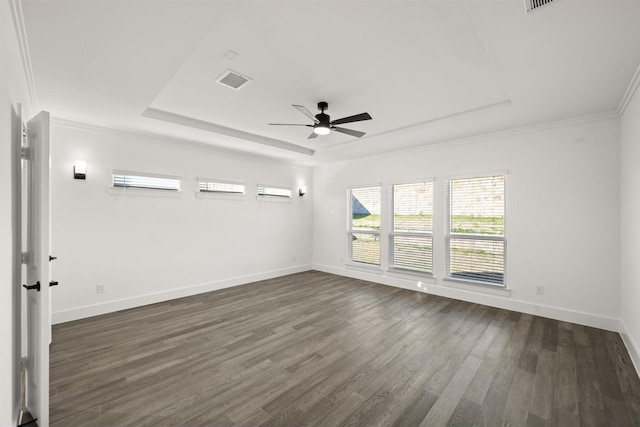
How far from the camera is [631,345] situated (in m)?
2.96

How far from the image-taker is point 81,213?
3977 mm

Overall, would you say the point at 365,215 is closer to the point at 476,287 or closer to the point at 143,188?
the point at 476,287

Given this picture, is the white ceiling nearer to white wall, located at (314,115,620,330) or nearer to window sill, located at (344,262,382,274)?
white wall, located at (314,115,620,330)

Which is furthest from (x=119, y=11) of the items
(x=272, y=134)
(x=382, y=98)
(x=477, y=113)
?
(x=477, y=113)

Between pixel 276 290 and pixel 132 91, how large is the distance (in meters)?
3.80

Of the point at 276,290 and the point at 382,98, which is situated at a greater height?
the point at 382,98

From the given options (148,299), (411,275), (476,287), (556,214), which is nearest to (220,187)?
(148,299)

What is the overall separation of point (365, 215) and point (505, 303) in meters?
3.04

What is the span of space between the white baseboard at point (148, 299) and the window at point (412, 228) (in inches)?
107

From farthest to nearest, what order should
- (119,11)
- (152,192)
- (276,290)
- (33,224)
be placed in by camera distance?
(276,290) → (152,192) → (33,224) → (119,11)

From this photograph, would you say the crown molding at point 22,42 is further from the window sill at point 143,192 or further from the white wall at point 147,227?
the window sill at point 143,192

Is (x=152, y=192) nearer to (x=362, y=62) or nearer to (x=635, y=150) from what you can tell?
(x=362, y=62)

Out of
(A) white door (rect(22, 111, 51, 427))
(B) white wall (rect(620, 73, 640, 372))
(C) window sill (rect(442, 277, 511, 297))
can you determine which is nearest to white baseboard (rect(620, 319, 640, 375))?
(B) white wall (rect(620, 73, 640, 372))

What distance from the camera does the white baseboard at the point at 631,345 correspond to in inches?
105
